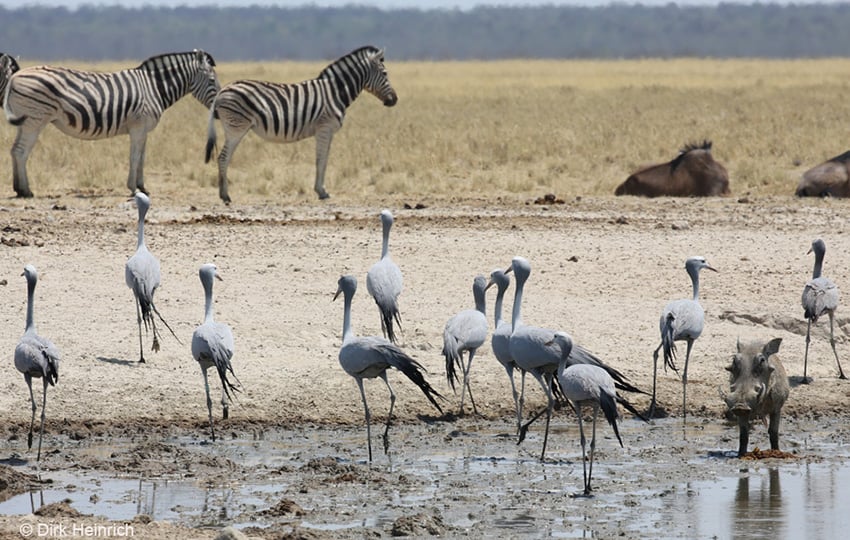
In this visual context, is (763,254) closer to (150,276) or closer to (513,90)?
(150,276)

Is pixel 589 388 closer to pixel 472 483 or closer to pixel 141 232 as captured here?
pixel 472 483

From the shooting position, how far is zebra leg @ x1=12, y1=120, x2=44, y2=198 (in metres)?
19.2

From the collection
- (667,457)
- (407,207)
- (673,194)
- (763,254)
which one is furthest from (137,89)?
(667,457)

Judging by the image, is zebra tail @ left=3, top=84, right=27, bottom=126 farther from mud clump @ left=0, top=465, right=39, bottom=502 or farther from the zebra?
mud clump @ left=0, top=465, right=39, bottom=502

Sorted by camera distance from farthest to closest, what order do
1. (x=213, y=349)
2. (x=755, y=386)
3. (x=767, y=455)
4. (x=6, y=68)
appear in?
1. (x=6, y=68)
2. (x=213, y=349)
3. (x=767, y=455)
4. (x=755, y=386)

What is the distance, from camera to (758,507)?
8953 millimetres

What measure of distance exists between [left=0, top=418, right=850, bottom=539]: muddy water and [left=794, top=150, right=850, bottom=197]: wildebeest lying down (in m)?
9.66

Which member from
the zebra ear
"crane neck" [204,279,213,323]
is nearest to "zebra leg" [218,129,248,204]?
the zebra ear

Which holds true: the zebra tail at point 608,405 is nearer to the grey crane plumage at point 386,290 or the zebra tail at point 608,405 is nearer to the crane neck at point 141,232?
the grey crane plumage at point 386,290

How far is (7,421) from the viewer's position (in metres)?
10.4

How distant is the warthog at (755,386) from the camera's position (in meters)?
9.94

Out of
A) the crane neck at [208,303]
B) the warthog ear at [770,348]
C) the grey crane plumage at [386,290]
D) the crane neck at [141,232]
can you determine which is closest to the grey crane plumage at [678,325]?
the warthog ear at [770,348]

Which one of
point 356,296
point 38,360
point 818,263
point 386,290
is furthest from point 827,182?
point 38,360

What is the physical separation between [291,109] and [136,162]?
7.80ft
